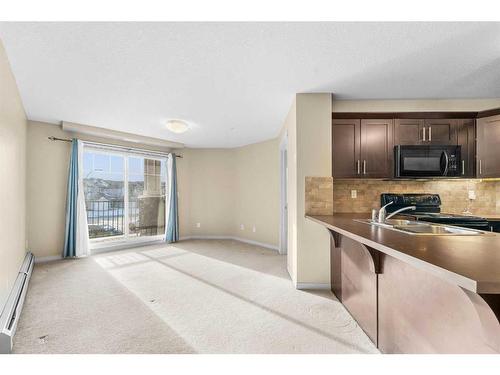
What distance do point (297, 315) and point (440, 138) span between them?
9.25 feet

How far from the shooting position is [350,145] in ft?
10.0

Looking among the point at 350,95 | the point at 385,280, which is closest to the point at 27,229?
the point at 385,280

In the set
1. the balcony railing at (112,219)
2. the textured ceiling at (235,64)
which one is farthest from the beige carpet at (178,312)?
the textured ceiling at (235,64)

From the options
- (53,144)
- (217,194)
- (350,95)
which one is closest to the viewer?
(350,95)

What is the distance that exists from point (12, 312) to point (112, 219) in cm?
294

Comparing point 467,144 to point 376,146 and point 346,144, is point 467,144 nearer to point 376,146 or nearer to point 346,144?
point 376,146

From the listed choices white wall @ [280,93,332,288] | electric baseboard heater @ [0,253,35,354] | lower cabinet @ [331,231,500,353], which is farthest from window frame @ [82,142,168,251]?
lower cabinet @ [331,231,500,353]

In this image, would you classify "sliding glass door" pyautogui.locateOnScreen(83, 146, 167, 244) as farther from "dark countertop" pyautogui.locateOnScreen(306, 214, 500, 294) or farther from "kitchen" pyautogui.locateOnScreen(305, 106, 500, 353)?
"dark countertop" pyautogui.locateOnScreen(306, 214, 500, 294)

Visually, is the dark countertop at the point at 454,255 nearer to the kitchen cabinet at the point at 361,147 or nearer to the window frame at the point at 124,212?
the kitchen cabinet at the point at 361,147

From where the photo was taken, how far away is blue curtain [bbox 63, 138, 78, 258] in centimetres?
399

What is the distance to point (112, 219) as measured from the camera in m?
4.80

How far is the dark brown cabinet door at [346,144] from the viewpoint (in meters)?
3.06

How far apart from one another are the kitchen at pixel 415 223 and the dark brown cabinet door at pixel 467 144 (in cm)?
1

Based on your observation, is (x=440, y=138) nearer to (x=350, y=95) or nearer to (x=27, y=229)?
(x=350, y=95)
